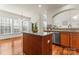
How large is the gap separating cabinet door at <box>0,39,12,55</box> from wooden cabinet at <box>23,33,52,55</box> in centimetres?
25

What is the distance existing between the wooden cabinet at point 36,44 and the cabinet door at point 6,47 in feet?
0.83

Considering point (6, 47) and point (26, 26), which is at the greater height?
point (26, 26)

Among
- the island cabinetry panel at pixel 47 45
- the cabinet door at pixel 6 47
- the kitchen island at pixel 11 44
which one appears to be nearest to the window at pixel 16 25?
the kitchen island at pixel 11 44

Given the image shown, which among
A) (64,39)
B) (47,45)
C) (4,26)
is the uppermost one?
(4,26)

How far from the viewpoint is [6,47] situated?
1.55 metres

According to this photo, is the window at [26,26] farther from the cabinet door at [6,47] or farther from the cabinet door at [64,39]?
the cabinet door at [64,39]

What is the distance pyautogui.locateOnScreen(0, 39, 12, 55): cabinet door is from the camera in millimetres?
1544

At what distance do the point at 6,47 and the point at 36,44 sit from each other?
1.68ft

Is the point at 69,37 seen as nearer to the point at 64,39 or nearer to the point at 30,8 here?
the point at 64,39

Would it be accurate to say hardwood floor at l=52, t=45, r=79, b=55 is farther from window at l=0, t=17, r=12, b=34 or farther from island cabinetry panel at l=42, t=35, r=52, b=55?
window at l=0, t=17, r=12, b=34

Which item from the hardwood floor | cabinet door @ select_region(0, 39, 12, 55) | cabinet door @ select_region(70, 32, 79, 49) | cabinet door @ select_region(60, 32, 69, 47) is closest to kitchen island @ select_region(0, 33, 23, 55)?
cabinet door @ select_region(0, 39, 12, 55)

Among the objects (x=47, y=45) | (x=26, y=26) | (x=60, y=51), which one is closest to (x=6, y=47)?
(x=26, y=26)
